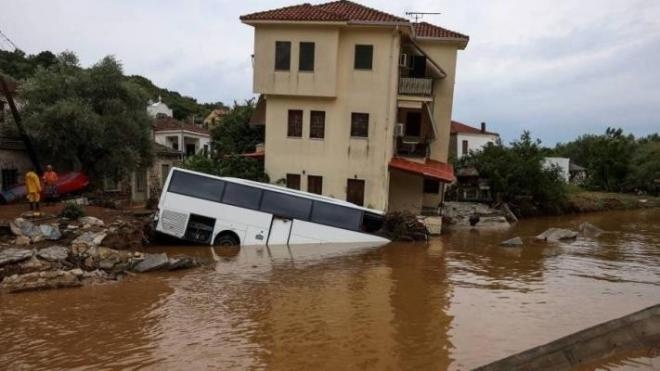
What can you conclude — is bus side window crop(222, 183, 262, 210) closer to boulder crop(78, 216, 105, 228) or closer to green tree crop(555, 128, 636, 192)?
boulder crop(78, 216, 105, 228)

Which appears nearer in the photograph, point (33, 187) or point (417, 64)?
point (33, 187)

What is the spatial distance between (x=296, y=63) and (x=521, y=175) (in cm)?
1836

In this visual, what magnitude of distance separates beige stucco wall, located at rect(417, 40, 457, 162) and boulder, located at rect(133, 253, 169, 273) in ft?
65.7

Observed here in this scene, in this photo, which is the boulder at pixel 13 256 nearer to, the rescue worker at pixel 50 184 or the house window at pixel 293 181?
the rescue worker at pixel 50 184

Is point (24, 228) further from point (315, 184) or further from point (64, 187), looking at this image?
point (315, 184)

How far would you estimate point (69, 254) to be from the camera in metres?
13.7

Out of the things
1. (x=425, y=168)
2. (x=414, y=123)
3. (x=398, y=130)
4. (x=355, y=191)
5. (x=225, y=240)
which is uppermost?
(x=414, y=123)

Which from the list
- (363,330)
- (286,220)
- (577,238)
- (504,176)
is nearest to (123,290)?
(363,330)

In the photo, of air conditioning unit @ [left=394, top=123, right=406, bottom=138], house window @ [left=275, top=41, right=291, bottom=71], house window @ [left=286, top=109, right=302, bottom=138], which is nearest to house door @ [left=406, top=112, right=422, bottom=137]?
air conditioning unit @ [left=394, top=123, right=406, bottom=138]

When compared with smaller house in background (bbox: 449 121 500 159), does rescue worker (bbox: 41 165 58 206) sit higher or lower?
lower

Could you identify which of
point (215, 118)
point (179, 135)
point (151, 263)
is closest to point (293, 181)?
point (151, 263)

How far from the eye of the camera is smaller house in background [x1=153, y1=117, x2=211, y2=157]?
45844 millimetres

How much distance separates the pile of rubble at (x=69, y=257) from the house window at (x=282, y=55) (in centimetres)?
1094

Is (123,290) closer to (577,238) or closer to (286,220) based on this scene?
(286,220)
